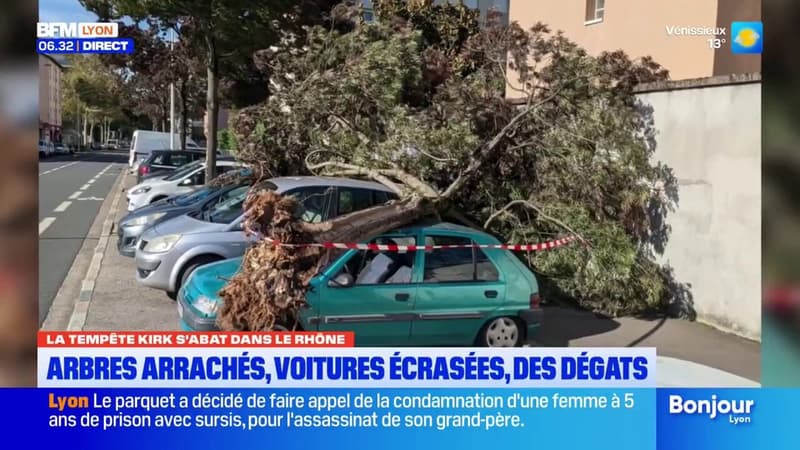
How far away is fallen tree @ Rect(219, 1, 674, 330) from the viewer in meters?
7.76

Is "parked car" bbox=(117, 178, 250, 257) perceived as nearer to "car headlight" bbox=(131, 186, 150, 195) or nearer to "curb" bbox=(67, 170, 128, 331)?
"curb" bbox=(67, 170, 128, 331)

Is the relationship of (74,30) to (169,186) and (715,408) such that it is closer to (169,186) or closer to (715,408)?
(715,408)

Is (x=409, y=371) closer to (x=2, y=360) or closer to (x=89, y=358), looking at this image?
(x=89, y=358)

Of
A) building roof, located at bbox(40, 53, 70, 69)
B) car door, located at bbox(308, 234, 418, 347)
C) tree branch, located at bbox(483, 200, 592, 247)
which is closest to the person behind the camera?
building roof, located at bbox(40, 53, 70, 69)

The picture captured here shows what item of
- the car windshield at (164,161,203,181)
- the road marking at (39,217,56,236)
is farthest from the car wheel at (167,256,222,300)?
the car windshield at (164,161,203,181)

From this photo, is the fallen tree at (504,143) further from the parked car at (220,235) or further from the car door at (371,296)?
the car door at (371,296)

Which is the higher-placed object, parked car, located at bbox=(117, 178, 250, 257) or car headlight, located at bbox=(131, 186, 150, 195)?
car headlight, located at bbox=(131, 186, 150, 195)

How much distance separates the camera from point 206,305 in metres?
5.63

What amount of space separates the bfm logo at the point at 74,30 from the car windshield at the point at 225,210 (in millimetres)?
3688

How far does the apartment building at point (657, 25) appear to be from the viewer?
7.49 m

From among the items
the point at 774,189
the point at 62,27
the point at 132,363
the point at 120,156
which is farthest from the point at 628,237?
the point at 120,156

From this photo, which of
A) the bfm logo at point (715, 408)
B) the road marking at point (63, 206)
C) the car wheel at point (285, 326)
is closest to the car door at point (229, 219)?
the car wheel at point (285, 326)

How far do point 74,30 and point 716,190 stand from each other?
6.36 metres

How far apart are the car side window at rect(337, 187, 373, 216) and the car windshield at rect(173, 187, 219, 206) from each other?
340cm
